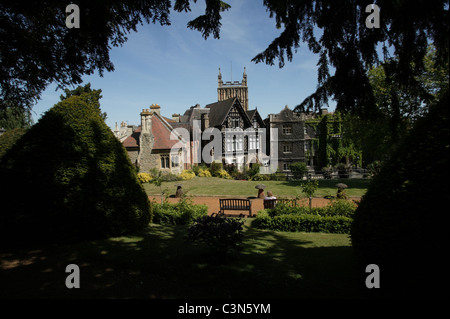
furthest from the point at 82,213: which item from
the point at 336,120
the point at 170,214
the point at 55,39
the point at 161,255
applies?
the point at 336,120

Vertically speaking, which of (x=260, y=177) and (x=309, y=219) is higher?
(x=260, y=177)

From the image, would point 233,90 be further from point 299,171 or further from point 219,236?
point 219,236

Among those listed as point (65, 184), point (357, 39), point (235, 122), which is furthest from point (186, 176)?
point (357, 39)

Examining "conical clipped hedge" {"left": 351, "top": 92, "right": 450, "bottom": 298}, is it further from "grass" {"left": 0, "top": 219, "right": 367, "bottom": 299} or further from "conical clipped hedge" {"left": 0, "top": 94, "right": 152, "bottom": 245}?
"conical clipped hedge" {"left": 0, "top": 94, "right": 152, "bottom": 245}

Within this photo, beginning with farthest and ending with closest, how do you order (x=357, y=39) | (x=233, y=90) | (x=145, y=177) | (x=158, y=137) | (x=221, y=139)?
(x=233, y=90) < (x=221, y=139) < (x=158, y=137) < (x=145, y=177) < (x=357, y=39)

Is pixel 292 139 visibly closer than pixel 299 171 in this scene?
No

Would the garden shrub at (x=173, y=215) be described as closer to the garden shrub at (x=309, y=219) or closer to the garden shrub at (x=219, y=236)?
the garden shrub at (x=309, y=219)

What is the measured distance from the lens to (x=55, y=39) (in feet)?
23.8

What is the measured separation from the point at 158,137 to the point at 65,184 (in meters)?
24.4

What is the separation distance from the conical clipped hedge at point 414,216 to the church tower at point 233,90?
186 ft

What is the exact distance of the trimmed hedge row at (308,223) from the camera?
34.2ft

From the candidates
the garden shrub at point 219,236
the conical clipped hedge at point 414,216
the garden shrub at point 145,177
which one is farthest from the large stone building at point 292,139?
the conical clipped hedge at point 414,216

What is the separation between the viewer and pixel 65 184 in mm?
7672
